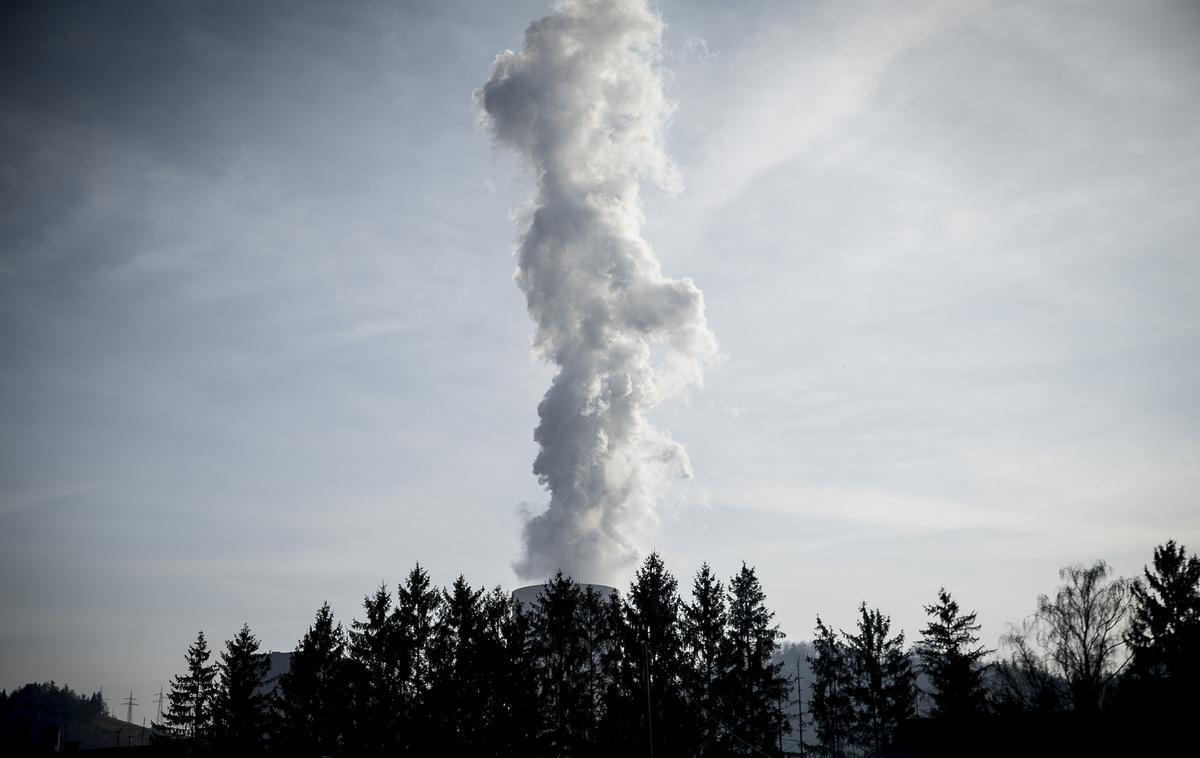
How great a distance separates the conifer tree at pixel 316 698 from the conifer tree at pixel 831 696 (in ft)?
91.8

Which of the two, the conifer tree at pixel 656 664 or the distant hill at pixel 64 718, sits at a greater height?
the conifer tree at pixel 656 664

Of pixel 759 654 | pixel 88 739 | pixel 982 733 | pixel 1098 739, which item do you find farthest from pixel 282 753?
pixel 88 739

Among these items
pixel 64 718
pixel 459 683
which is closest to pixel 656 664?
pixel 459 683

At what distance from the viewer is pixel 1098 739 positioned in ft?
108

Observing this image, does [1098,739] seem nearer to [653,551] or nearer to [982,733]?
[982,733]

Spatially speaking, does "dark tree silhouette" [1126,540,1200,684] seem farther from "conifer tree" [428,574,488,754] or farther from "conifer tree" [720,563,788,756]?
"conifer tree" [428,574,488,754]

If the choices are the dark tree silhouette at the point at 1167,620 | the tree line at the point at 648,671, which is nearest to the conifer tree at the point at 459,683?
the tree line at the point at 648,671

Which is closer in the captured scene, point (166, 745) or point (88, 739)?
point (166, 745)

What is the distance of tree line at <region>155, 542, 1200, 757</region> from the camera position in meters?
40.8

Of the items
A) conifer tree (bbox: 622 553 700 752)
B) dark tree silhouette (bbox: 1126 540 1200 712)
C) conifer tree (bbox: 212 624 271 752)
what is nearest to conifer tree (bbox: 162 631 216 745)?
conifer tree (bbox: 212 624 271 752)

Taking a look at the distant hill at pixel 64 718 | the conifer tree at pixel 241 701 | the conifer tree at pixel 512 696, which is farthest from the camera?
the distant hill at pixel 64 718

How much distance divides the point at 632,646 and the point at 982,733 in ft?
58.6

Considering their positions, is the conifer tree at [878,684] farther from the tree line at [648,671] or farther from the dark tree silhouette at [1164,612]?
the dark tree silhouette at [1164,612]

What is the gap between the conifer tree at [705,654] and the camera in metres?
44.5
